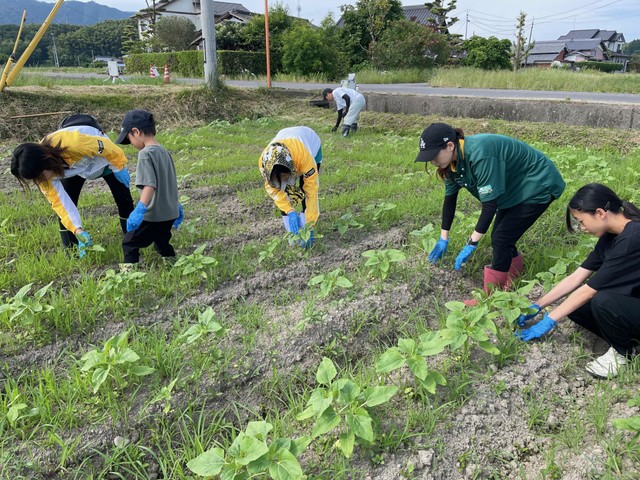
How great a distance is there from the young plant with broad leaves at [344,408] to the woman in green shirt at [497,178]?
4.55 feet

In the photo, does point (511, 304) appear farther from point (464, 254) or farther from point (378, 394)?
point (378, 394)

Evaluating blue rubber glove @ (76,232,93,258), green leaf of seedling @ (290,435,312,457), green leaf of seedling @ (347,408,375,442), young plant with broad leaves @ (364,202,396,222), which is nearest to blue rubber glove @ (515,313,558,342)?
green leaf of seedling @ (347,408,375,442)

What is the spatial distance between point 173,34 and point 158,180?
32893mm

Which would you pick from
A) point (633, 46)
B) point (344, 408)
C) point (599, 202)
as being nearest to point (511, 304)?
point (599, 202)

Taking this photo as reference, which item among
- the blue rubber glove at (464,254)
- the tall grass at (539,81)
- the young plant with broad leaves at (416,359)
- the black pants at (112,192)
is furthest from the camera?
the tall grass at (539,81)

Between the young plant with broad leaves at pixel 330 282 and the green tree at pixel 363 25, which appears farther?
the green tree at pixel 363 25

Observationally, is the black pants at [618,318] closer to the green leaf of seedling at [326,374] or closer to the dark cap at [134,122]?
the green leaf of seedling at [326,374]

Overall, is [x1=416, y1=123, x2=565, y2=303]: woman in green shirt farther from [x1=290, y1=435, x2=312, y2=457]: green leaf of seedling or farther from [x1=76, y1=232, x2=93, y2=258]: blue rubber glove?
[x1=76, y1=232, x2=93, y2=258]: blue rubber glove

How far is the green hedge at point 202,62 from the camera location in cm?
2067

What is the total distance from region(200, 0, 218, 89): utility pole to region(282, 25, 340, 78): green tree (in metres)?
7.33

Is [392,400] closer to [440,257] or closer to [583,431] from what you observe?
[583,431]

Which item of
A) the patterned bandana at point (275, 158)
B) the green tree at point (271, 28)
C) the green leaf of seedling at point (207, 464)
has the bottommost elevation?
the green leaf of seedling at point (207, 464)

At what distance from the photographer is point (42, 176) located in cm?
314

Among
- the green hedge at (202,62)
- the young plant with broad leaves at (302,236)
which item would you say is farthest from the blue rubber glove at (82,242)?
the green hedge at (202,62)
